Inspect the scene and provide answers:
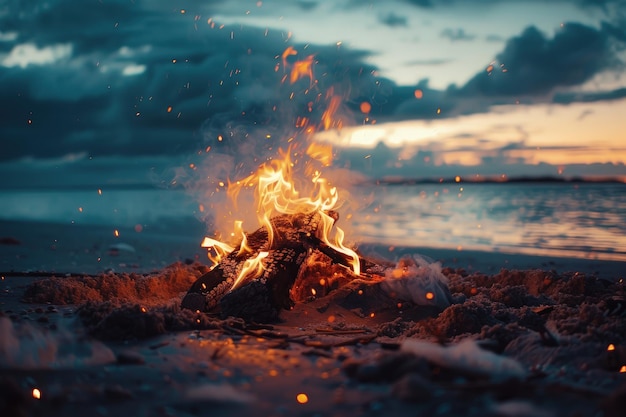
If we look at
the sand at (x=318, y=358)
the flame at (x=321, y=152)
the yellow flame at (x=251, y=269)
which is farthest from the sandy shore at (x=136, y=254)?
the yellow flame at (x=251, y=269)

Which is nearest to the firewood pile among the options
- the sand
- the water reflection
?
the sand

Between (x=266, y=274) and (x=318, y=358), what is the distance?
6.69ft

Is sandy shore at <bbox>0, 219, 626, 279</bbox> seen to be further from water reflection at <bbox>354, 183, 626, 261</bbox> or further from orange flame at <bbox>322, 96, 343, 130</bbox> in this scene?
orange flame at <bbox>322, 96, 343, 130</bbox>

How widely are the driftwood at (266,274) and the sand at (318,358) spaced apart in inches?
8.9

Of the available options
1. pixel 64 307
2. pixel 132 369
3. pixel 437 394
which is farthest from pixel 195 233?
pixel 437 394

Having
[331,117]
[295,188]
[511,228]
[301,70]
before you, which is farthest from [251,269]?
[511,228]

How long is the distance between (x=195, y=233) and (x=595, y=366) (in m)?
14.0

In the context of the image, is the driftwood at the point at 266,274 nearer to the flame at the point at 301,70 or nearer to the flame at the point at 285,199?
the flame at the point at 285,199

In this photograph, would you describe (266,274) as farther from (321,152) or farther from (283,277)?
(321,152)

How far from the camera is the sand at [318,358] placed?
3.48 m

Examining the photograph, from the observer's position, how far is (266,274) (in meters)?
6.50

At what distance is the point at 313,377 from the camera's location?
4.11 metres

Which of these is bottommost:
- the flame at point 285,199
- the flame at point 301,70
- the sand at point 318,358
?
the sand at point 318,358

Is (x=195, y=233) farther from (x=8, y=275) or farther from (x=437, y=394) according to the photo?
(x=437, y=394)
